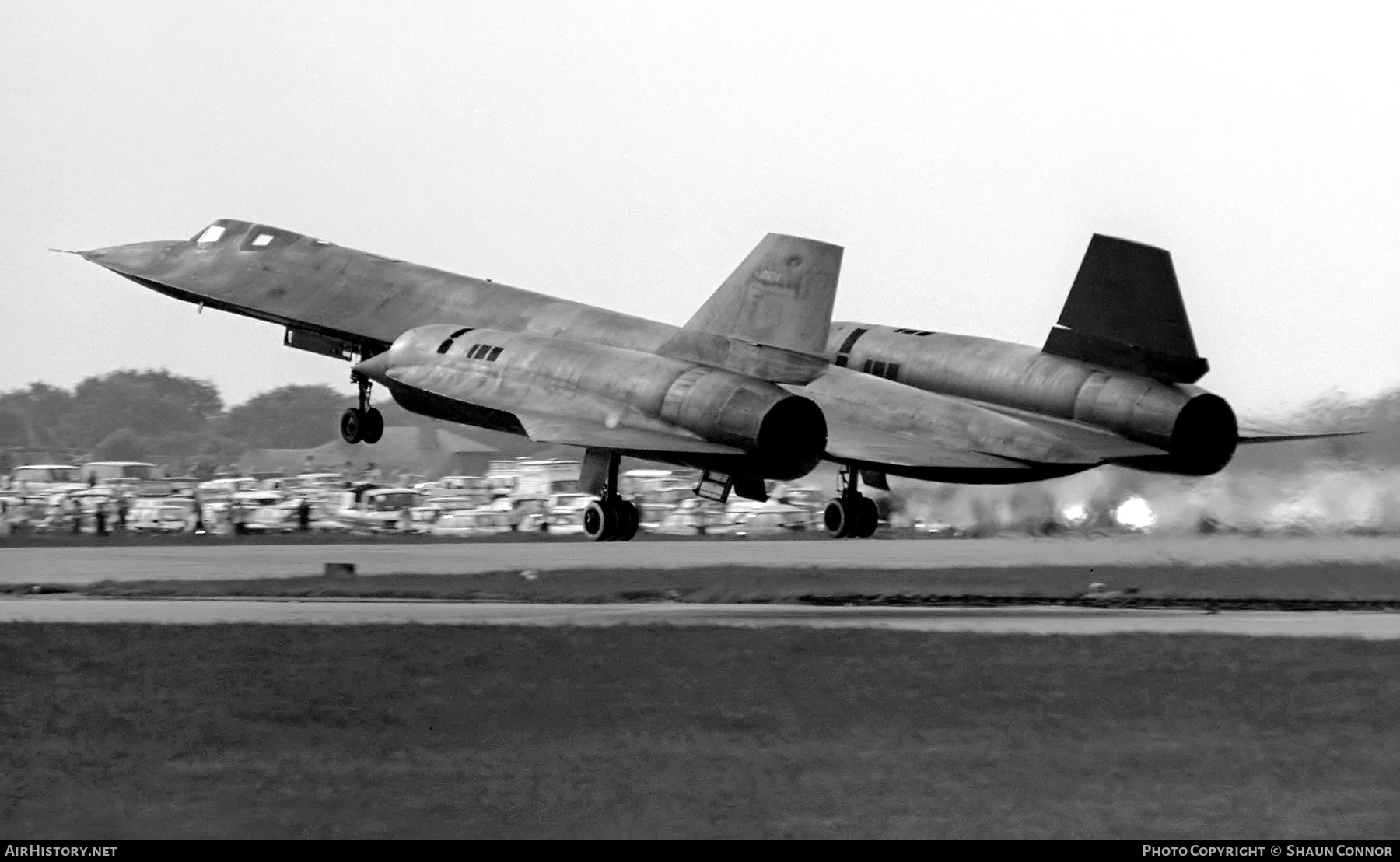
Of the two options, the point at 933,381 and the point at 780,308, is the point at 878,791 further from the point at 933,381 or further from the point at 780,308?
the point at 933,381

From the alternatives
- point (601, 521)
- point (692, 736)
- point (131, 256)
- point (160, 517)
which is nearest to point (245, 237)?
point (131, 256)

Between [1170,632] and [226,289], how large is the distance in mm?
22483

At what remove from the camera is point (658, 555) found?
45.1m

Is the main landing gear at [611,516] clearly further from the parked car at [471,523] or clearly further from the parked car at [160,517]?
the parked car at [160,517]

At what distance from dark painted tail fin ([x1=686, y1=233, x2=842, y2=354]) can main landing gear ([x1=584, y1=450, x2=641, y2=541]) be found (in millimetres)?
3429

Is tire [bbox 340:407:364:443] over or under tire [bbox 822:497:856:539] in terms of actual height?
over

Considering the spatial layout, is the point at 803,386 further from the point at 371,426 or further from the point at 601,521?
the point at 371,426

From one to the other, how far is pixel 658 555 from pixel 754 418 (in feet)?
46.6

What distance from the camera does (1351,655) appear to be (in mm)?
22828

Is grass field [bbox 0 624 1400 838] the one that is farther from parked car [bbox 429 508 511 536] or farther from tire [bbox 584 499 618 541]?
parked car [bbox 429 508 511 536]

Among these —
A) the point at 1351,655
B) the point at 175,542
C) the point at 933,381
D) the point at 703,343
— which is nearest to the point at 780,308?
the point at 703,343

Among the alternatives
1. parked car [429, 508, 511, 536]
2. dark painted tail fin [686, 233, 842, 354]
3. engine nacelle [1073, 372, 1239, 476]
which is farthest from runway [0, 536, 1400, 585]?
dark painted tail fin [686, 233, 842, 354]

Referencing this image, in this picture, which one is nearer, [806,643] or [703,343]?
[806,643]

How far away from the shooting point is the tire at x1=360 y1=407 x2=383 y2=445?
3956 centimetres
